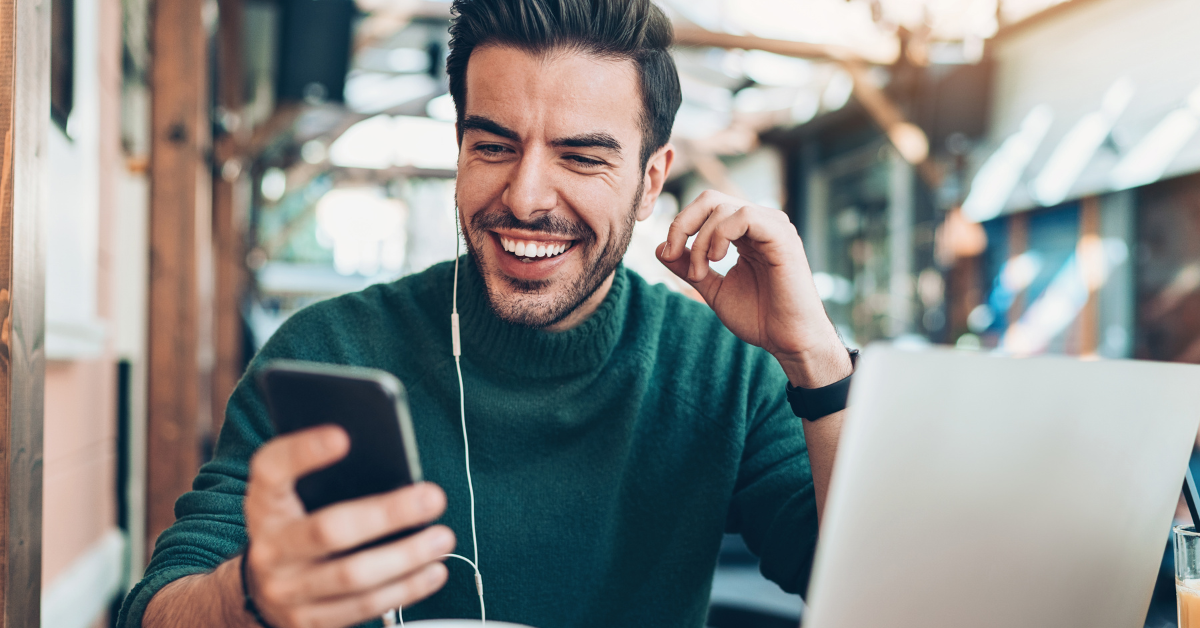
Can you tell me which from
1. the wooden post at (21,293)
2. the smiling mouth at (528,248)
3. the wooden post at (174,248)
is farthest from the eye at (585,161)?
the wooden post at (174,248)

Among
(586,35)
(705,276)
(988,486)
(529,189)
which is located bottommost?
(988,486)

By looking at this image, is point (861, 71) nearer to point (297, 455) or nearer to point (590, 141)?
point (590, 141)

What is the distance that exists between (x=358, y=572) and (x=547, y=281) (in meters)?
0.69

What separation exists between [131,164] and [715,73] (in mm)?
5162

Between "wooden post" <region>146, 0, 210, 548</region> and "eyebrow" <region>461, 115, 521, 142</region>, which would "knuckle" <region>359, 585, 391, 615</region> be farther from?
"wooden post" <region>146, 0, 210, 548</region>

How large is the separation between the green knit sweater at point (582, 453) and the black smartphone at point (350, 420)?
0.60 m

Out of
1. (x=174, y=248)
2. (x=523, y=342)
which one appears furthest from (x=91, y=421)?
(x=523, y=342)

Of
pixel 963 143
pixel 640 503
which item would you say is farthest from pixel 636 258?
pixel 640 503

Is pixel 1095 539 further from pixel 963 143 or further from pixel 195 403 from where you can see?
pixel 963 143

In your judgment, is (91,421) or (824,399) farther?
(91,421)

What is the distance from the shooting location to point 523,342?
1.20 meters

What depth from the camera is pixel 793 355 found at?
1.05 metres

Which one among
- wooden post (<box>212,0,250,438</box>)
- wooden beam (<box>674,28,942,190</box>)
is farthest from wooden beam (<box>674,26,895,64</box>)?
wooden post (<box>212,0,250,438</box>)

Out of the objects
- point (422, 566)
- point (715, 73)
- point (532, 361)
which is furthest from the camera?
point (715, 73)
